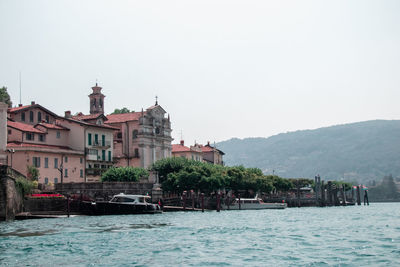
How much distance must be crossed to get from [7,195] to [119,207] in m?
15.0

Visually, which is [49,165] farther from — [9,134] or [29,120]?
[29,120]

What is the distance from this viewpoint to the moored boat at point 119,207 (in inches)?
2379

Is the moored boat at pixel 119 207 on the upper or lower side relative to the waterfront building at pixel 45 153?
lower

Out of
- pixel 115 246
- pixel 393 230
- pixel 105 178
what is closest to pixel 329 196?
pixel 105 178

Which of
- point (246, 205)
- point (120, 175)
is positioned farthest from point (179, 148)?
point (120, 175)

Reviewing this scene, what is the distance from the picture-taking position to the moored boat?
6044 cm

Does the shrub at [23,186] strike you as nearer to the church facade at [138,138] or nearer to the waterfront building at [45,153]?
the waterfront building at [45,153]

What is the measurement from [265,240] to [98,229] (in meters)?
13.0

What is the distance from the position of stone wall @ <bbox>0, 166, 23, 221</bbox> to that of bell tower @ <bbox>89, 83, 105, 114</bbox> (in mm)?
56414

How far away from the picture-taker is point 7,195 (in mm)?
49219

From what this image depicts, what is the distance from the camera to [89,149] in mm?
80562

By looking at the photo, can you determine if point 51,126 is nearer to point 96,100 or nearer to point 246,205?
point 96,100

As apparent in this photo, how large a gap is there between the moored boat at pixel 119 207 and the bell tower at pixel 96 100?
45.8m

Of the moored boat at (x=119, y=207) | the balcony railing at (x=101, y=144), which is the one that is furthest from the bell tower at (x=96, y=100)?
the moored boat at (x=119, y=207)
